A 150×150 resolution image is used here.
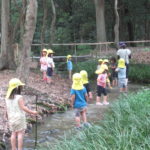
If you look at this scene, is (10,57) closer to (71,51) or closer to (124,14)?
(71,51)

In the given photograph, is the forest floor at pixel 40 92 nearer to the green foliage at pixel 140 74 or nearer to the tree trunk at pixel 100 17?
the green foliage at pixel 140 74

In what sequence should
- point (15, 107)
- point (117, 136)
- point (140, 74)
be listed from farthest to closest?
point (140, 74) → point (15, 107) → point (117, 136)

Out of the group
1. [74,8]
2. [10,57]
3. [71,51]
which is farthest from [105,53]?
[74,8]

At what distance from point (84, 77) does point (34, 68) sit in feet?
38.7

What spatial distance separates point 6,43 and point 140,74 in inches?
265

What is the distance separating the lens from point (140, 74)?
19953mm

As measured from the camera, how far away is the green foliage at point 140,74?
19750mm

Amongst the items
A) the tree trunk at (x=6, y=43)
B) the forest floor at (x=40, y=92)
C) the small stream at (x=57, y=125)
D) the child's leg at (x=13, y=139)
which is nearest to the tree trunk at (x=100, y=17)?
the tree trunk at (x=6, y=43)

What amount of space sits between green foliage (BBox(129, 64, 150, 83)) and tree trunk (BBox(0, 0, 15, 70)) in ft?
19.6

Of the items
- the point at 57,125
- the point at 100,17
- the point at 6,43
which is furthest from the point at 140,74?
the point at 100,17

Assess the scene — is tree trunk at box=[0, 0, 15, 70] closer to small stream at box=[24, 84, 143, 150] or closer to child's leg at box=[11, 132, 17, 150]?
small stream at box=[24, 84, 143, 150]

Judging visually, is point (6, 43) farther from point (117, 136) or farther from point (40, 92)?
point (117, 136)

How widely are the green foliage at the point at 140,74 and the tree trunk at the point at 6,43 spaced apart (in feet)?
19.6

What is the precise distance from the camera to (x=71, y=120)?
11.3 meters
